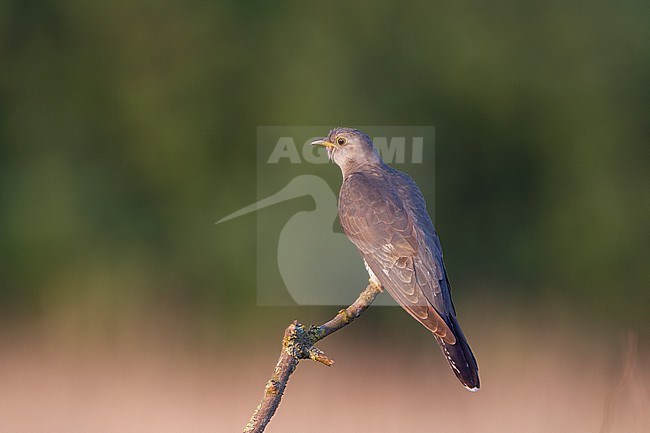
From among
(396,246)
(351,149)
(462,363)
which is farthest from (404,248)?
(351,149)

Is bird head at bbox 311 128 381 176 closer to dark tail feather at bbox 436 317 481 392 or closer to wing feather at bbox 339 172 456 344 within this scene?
wing feather at bbox 339 172 456 344

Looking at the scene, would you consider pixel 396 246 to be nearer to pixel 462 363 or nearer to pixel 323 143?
pixel 462 363

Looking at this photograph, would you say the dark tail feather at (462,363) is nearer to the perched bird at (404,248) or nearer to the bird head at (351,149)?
the perched bird at (404,248)

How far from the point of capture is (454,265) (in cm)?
841

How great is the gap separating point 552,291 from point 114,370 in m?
4.03

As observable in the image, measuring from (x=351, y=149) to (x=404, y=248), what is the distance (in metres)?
0.84

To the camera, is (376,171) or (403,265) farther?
(376,171)

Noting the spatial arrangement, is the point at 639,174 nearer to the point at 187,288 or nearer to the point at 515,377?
the point at 515,377

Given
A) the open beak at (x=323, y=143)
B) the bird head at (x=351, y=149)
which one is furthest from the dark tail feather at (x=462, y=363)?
the open beak at (x=323, y=143)

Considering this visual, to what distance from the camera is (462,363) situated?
108 inches

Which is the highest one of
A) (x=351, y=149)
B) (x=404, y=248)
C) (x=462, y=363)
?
(x=351, y=149)

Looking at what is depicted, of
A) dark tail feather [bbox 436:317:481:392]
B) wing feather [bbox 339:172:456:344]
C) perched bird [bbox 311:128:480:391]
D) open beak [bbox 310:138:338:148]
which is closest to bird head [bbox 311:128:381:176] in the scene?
open beak [bbox 310:138:338:148]

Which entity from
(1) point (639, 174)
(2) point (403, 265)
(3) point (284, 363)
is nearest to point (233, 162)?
(1) point (639, 174)

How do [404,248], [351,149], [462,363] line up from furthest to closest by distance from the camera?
1. [351,149]
2. [404,248]
3. [462,363]
